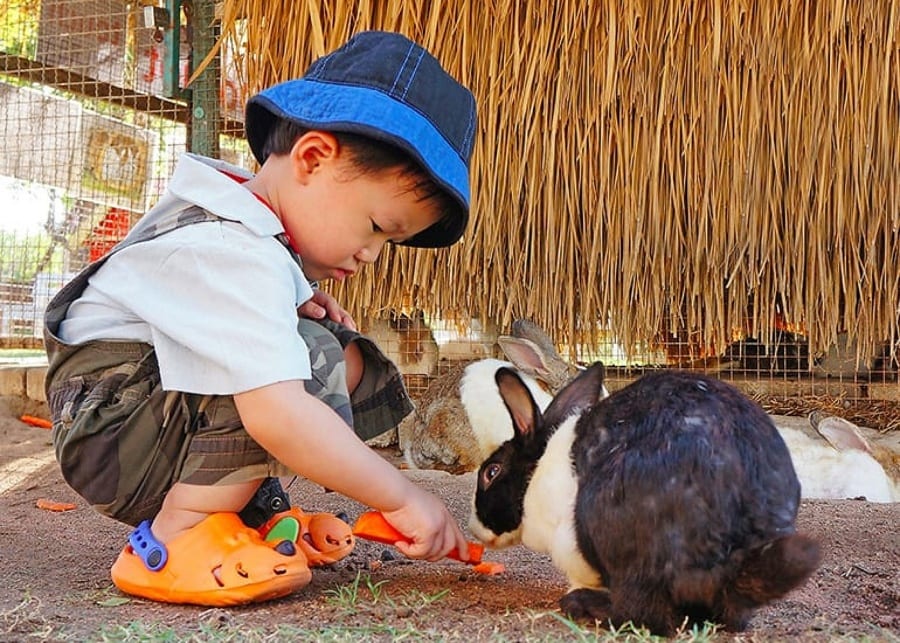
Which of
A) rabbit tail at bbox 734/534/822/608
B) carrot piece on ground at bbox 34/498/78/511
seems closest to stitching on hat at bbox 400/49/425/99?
rabbit tail at bbox 734/534/822/608

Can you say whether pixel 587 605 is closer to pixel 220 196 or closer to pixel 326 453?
pixel 326 453

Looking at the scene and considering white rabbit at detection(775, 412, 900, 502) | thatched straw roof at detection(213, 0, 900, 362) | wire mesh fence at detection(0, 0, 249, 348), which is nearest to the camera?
thatched straw roof at detection(213, 0, 900, 362)

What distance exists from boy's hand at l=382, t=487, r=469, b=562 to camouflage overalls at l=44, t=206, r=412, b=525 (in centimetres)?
24

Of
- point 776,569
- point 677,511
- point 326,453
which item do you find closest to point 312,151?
point 326,453

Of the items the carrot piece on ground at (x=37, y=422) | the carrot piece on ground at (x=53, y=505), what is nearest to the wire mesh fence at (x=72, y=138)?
the carrot piece on ground at (x=37, y=422)

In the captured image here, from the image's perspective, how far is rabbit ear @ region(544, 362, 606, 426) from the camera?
Answer: 2.19 metres

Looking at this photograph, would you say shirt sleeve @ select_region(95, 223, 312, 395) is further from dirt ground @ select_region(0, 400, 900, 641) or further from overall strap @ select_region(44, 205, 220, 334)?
dirt ground @ select_region(0, 400, 900, 641)

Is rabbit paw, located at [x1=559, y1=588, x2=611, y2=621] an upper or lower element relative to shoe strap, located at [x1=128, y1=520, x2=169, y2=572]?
lower

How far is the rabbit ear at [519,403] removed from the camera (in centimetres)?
215

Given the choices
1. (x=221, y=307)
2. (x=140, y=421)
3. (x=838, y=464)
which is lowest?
(x=838, y=464)

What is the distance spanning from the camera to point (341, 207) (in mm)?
1973

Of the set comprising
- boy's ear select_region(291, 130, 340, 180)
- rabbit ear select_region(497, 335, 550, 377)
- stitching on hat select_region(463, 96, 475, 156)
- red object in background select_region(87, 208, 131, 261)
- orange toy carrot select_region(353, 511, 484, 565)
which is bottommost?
orange toy carrot select_region(353, 511, 484, 565)

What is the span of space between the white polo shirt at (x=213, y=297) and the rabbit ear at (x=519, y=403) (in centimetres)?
49

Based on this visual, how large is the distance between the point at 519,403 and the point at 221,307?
0.70 meters
